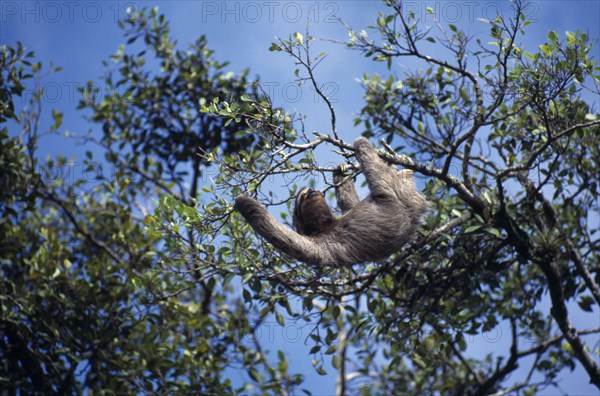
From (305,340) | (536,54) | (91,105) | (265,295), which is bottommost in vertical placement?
(305,340)

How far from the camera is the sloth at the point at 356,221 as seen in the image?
7.48 metres

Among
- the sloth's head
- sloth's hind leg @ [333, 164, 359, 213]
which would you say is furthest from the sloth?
sloth's hind leg @ [333, 164, 359, 213]

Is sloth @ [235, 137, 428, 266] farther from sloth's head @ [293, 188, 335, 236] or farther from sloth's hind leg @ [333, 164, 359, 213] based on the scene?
sloth's hind leg @ [333, 164, 359, 213]

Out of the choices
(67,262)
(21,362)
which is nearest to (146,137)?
(67,262)

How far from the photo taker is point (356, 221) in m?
7.99

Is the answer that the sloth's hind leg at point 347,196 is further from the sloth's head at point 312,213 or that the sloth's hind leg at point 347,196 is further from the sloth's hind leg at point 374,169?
the sloth's hind leg at point 374,169

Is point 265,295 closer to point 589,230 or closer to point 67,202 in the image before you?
point 589,230

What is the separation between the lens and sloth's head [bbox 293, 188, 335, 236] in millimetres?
8164

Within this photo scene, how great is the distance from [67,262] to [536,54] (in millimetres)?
7777

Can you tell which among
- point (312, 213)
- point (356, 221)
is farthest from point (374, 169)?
point (312, 213)

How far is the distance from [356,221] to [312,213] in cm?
56

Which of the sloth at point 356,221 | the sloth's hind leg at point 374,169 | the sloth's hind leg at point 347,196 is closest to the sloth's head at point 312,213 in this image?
the sloth at point 356,221

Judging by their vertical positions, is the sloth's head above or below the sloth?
above

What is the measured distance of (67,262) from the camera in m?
11.0
